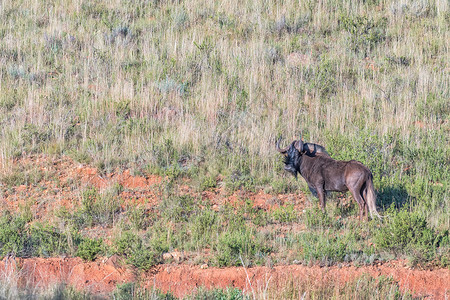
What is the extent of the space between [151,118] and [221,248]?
4829 millimetres

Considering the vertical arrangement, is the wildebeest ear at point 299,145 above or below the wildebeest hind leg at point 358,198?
above

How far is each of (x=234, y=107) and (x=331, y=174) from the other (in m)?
4.24

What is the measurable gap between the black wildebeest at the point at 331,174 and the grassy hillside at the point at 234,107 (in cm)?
36

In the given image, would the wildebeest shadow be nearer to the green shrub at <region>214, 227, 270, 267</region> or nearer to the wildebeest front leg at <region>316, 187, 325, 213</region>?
the wildebeest front leg at <region>316, 187, 325, 213</region>

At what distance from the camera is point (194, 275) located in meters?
7.63

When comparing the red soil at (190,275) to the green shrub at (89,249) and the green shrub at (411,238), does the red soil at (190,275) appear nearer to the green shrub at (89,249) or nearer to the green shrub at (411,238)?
the green shrub at (89,249)

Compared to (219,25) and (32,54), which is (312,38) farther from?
(32,54)

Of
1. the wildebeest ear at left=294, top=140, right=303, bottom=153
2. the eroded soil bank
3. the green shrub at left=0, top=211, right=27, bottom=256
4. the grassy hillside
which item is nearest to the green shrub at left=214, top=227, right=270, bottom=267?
the grassy hillside

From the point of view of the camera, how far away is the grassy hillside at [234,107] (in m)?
8.38

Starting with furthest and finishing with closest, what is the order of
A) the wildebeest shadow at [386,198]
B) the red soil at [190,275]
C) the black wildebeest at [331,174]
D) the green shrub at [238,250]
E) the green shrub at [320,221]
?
1. the wildebeest shadow at [386,198]
2. the green shrub at [320,221]
3. the black wildebeest at [331,174]
4. the green shrub at [238,250]
5. the red soil at [190,275]

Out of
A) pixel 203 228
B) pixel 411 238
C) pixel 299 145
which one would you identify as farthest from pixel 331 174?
pixel 203 228

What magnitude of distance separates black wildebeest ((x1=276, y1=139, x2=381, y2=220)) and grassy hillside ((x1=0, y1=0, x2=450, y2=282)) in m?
0.36

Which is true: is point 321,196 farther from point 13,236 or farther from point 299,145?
point 13,236

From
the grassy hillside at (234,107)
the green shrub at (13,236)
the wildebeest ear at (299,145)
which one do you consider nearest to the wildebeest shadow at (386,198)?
the grassy hillside at (234,107)
